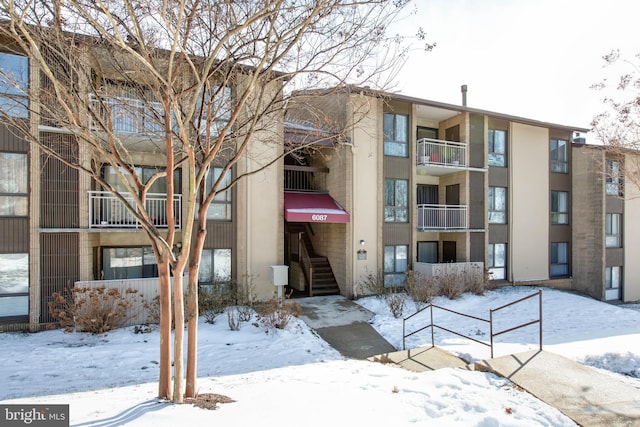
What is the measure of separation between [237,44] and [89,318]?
884cm

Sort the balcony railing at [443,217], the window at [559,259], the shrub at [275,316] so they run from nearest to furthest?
the shrub at [275,316] < the balcony railing at [443,217] < the window at [559,259]

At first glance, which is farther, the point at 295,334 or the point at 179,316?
the point at 295,334

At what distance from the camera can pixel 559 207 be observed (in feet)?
65.9

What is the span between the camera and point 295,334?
1029cm

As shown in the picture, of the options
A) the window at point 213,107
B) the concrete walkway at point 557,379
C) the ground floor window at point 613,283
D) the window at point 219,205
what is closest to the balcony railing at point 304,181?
the window at point 219,205

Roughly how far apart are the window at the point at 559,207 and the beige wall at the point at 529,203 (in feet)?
2.33

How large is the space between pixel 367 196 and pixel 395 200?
1.59 m

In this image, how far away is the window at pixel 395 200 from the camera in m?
16.2

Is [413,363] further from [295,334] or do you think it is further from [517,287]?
[517,287]

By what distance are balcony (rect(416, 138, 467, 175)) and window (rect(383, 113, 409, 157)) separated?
0.85 m

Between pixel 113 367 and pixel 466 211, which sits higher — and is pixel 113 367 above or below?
below

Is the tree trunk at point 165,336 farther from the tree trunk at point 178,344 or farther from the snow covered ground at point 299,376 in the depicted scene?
the snow covered ground at point 299,376

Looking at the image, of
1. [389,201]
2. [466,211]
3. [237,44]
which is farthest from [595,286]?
[237,44]

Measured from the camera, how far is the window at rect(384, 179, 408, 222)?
638 inches
